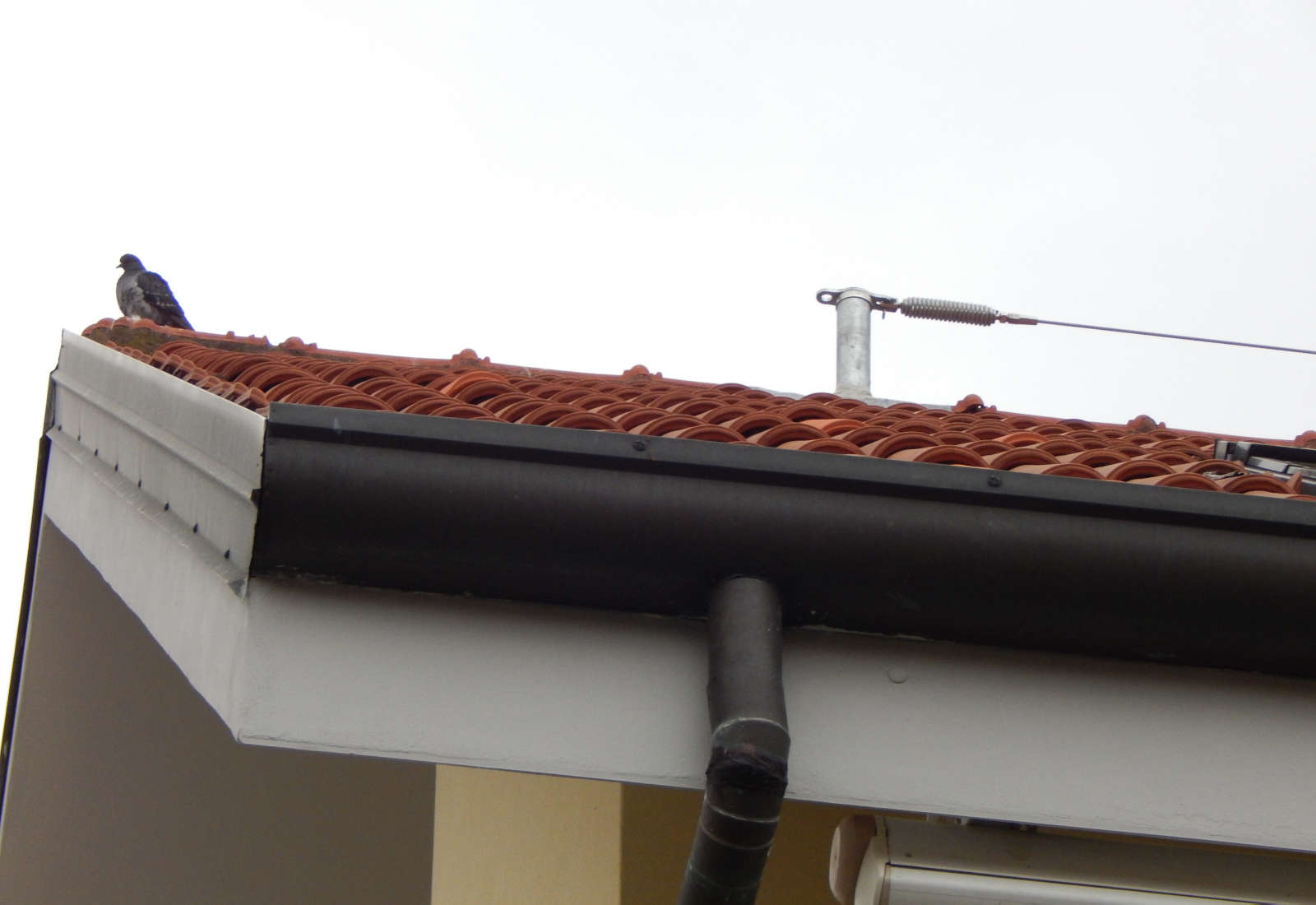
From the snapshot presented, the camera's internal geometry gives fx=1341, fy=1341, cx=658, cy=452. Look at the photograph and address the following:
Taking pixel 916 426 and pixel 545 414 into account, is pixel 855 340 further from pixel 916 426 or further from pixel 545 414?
pixel 545 414

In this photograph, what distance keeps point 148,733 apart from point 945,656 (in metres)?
3.32

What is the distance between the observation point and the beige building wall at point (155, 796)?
174 inches

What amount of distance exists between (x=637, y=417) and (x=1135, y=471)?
99cm

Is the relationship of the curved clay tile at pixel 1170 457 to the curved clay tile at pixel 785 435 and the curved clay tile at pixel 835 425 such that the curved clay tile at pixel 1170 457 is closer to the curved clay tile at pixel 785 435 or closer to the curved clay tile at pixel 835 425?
the curved clay tile at pixel 835 425

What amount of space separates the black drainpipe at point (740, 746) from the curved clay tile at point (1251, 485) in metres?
1.05

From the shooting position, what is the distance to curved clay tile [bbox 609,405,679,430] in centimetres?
265

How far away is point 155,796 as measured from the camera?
15.5 feet

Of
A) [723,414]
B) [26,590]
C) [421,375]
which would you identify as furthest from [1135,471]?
[26,590]

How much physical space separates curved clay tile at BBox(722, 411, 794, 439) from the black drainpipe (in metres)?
0.64

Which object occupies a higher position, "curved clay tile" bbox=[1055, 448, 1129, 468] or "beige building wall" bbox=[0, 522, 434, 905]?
"curved clay tile" bbox=[1055, 448, 1129, 468]

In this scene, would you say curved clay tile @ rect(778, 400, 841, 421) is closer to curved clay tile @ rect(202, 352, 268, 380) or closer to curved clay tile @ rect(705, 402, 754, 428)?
curved clay tile @ rect(705, 402, 754, 428)

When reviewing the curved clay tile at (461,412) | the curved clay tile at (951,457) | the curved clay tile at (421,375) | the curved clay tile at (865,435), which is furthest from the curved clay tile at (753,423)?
the curved clay tile at (421,375)

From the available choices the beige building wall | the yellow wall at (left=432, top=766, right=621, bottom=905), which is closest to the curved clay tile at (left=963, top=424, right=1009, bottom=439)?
the yellow wall at (left=432, top=766, right=621, bottom=905)

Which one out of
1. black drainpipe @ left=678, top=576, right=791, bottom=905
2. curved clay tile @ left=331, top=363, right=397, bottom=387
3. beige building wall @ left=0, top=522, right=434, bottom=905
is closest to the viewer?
black drainpipe @ left=678, top=576, right=791, bottom=905
